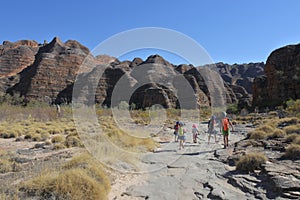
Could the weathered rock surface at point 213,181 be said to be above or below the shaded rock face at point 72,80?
below

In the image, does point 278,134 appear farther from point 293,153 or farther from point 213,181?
point 213,181

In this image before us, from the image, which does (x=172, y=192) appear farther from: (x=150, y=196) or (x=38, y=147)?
(x=38, y=147)

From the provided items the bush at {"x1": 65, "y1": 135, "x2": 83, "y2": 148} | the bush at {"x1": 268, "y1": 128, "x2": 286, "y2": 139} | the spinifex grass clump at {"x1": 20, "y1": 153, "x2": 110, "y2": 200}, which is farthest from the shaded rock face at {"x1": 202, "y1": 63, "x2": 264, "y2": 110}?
the spinifex grass clump at {"x1": 20, "y1": 153, "x2": 110, "y2": 200}

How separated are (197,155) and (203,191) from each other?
427cm

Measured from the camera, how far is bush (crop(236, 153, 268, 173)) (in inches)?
279

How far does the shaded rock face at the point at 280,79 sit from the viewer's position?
175 feet

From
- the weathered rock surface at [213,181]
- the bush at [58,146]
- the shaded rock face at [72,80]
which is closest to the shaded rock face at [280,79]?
the shaded rock face at [72,80]

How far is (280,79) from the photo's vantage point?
5559cm

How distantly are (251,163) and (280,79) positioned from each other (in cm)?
5542

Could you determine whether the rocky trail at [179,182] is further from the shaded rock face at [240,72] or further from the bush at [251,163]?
the shaded rock face at [240,72]

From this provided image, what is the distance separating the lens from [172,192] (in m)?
5.59

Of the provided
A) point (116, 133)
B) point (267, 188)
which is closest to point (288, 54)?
point (116, 133)

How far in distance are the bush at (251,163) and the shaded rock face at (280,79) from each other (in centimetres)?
5082

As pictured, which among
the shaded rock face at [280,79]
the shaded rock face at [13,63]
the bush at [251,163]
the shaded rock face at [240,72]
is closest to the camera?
the bush at [251,163]
